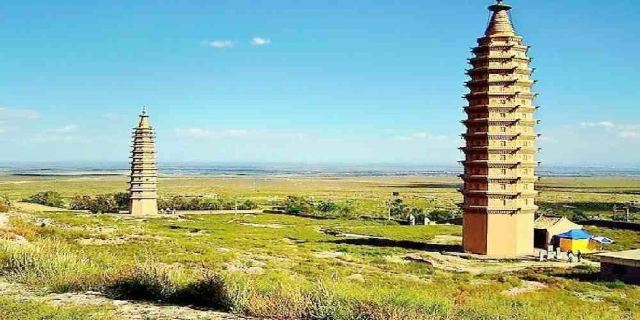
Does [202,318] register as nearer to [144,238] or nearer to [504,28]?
[144,238]

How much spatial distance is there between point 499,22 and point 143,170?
36.6 metres

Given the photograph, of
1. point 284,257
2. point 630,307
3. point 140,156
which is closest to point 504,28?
point 284,257

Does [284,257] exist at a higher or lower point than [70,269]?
lower

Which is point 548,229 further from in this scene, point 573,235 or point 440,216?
point 440,216

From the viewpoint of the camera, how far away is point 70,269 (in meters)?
12.7

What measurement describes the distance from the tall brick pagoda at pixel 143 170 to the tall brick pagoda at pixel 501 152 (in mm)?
34566

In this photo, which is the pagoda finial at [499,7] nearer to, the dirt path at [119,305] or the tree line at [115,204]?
the dirt path at [119,305]

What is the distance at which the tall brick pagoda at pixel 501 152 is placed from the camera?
35.8 metres

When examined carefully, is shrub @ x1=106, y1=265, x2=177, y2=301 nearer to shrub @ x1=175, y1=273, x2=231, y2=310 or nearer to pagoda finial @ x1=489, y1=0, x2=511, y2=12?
shrub @ x1=175, y1=273, x2=231, y2=310

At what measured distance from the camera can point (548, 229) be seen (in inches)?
1516

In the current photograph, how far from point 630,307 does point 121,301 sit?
628 inches

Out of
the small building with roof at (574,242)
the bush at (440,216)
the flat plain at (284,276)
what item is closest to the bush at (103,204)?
the flat plain at (284,276)

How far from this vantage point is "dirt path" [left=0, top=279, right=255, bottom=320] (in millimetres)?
9794

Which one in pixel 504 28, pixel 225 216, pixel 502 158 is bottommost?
pixel 225 216
